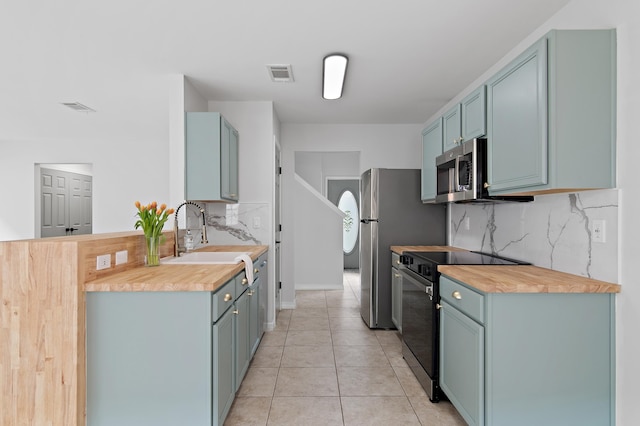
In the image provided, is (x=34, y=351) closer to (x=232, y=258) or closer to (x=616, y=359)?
(x=232, y=258)

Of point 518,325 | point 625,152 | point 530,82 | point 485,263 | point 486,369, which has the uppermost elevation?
point 530,82

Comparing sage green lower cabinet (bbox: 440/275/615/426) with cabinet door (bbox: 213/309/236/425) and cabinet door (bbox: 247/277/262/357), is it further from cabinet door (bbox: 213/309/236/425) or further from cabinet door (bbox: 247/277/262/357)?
cabinet door (bbox: 247/277/262/357)

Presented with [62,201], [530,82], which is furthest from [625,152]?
[62,201]

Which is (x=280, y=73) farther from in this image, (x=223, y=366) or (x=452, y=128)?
(x=223, y=366)

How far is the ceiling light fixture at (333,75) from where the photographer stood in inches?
108

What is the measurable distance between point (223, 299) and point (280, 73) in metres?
2.03

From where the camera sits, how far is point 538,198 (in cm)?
235

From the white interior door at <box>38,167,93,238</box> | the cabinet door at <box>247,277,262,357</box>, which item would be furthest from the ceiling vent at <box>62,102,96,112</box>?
the cabinet door at <box>247,277,262,357</box>

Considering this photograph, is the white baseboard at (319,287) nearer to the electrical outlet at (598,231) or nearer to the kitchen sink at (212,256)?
the kitchen sink at (212,256)

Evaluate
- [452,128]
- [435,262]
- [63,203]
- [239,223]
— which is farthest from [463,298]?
[63,203]

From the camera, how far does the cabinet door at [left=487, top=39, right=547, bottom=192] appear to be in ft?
5.85

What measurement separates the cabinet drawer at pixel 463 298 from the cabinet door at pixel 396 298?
126 centimetres

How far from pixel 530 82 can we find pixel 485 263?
1.18 metres

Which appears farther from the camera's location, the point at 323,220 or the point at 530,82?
the point at 323,220
